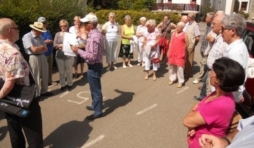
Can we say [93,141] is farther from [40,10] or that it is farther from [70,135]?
[40,10]

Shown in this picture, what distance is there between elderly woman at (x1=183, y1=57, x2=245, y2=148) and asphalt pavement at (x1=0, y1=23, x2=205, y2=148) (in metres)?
1.90

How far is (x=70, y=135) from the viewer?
4.12 metres

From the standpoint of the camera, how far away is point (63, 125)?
447 centimetres

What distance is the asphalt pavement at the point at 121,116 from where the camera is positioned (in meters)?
3.98

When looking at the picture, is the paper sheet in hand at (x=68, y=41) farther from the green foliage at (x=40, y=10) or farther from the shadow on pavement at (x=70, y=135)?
the shadow on pavement at (x=70, y=135)

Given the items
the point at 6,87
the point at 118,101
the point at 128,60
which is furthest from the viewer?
the point at 128,60

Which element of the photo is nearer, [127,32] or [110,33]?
[110,33]

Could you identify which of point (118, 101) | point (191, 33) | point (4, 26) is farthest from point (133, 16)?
point (4, 26)

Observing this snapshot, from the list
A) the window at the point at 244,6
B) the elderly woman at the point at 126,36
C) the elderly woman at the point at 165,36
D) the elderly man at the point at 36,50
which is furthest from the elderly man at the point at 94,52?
the window at the point at 244,6

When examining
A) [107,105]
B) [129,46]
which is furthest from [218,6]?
[107,105]

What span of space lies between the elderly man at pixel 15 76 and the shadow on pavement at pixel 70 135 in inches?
26.1

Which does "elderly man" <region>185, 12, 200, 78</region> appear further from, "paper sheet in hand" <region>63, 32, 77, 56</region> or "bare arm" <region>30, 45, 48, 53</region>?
"bare arm" <region>30, 45, 48, 53</region>

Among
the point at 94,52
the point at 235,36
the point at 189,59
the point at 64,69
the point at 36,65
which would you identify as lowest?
the point at 189,59

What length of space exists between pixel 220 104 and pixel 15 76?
85.7 inches
